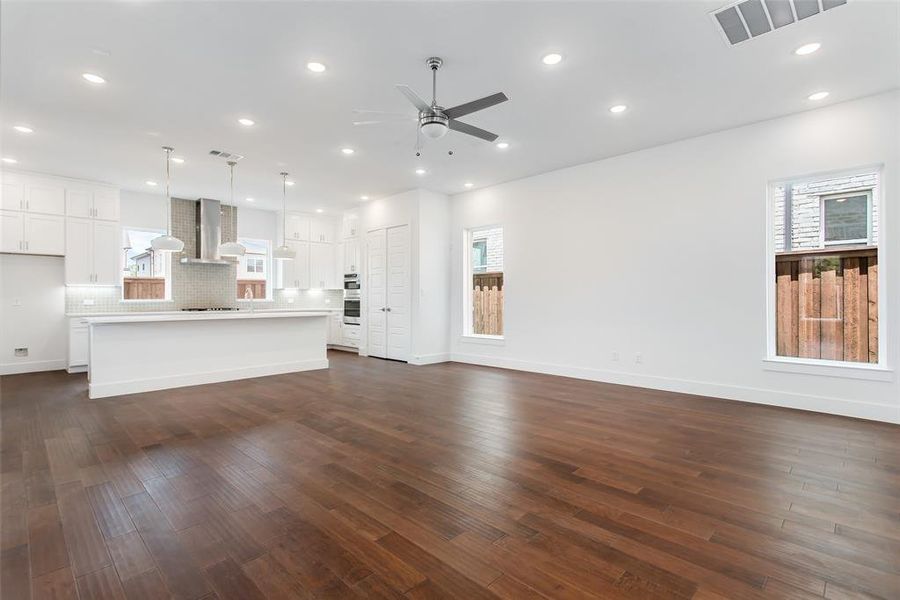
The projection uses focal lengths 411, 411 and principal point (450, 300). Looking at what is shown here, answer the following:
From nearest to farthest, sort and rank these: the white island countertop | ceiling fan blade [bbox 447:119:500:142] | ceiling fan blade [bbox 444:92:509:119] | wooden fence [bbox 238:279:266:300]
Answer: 1. ceiling fan blade [bbox 444:92:509:119]
2. ceiling fan blade [bbox 447:119:500:142]
3. the white island countertop
4. wooden fence [bbox 238:279:266:300]

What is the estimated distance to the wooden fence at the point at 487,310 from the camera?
7.37m

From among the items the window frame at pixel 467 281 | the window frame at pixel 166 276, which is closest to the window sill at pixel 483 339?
the window frame at pixel 467 281

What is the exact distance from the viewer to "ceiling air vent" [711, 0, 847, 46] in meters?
2.74

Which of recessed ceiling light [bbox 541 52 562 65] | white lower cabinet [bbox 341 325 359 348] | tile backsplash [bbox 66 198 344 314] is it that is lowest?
white lower cabinet [bbox 341 325 359 348]

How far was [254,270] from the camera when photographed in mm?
9359

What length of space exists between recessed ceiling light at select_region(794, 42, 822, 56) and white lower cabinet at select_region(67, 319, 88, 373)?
9663mm

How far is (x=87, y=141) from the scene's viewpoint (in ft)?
16.7

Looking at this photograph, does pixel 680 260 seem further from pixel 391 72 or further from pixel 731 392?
pixel 391 72

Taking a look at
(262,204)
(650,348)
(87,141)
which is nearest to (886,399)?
(650,348)

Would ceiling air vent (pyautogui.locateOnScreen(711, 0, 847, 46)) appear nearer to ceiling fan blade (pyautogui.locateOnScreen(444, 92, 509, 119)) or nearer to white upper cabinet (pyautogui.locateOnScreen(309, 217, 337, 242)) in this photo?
ceiling fan blade (pyautogui.locateOnScreen(444, 92, 509, 119))

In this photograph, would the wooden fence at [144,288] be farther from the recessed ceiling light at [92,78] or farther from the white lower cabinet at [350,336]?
A: the recessed ceiling light at [92,78]

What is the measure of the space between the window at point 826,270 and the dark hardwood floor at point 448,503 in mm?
864

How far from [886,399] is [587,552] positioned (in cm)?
412

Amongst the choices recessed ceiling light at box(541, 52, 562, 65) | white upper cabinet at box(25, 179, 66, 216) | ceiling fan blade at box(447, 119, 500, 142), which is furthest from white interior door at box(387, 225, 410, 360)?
white upper cabinet at box(25, 179, 66, 216)
